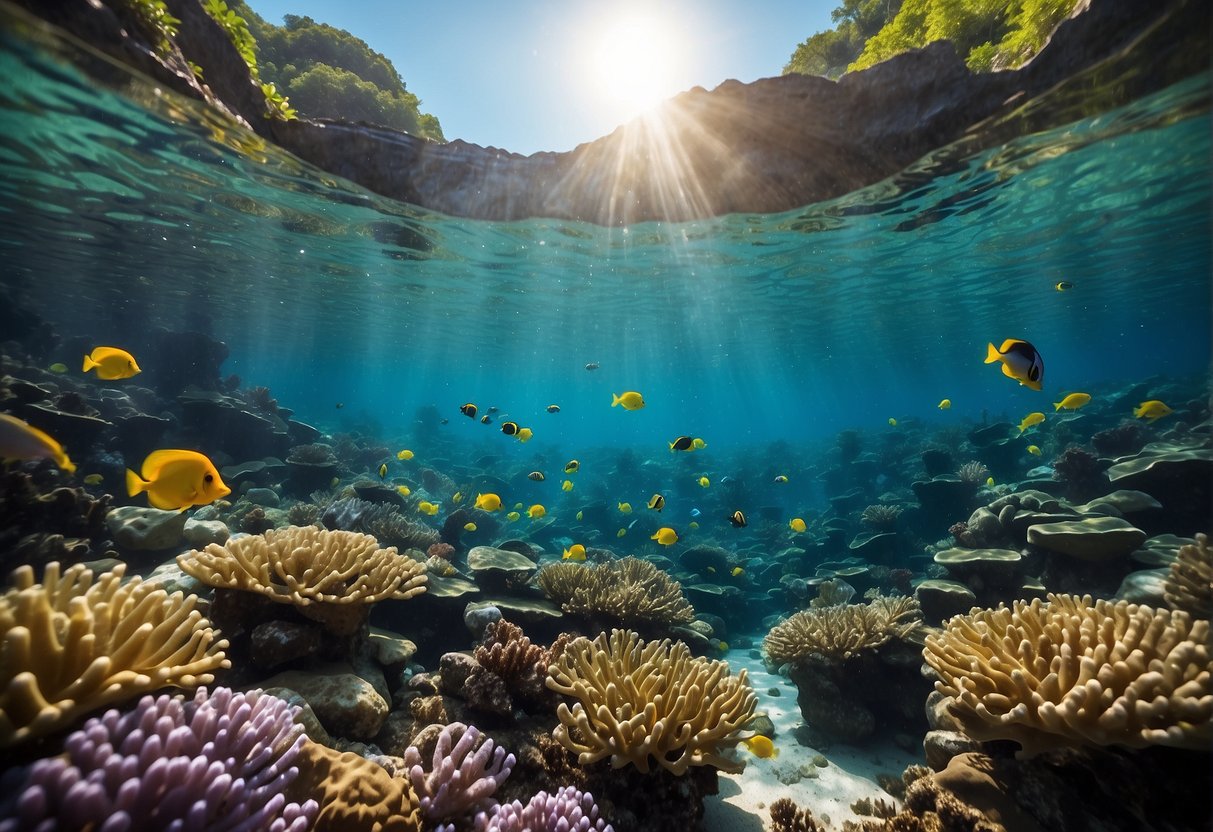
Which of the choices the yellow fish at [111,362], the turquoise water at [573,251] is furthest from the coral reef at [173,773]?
the turquoise water at [573,251]

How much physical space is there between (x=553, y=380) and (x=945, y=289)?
186ft

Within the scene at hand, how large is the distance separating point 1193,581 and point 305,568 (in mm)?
9244

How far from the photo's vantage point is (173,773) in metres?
1.86

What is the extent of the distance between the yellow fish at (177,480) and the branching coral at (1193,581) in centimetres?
946

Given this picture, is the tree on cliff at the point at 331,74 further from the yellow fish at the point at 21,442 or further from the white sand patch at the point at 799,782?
the white sand patch at the point at 799,782

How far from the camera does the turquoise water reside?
1102 cm

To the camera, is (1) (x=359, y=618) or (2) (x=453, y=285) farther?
(2) (x=453, y=285)

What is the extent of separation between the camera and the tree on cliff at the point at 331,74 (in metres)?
15.4

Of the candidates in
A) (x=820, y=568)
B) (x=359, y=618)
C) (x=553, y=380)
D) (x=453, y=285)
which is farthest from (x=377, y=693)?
(x=553, y=380)

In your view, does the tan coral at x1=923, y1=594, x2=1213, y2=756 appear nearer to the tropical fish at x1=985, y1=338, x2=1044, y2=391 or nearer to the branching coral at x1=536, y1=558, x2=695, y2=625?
the tropical fish at x1=985, y1=338, x2=1044, y2=391

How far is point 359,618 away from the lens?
4.15 metres

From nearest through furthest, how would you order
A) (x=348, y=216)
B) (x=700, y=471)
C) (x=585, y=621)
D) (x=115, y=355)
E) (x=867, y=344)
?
(x=115, y=355) → (x=585, y=621) → (x=348, y=216) → (x=700, y=471) → (x=867, y=344)

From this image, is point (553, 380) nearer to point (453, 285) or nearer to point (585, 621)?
point (453, 285)

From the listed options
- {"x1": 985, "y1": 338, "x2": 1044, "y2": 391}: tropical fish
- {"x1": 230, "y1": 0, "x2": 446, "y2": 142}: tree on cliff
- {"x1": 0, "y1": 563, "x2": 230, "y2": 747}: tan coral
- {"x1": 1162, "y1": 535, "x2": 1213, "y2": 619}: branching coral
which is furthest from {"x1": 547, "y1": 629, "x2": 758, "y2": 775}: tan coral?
{"x1": 230, "y1": 0, "x2": 446, "y2": 142}: tree on cliff
